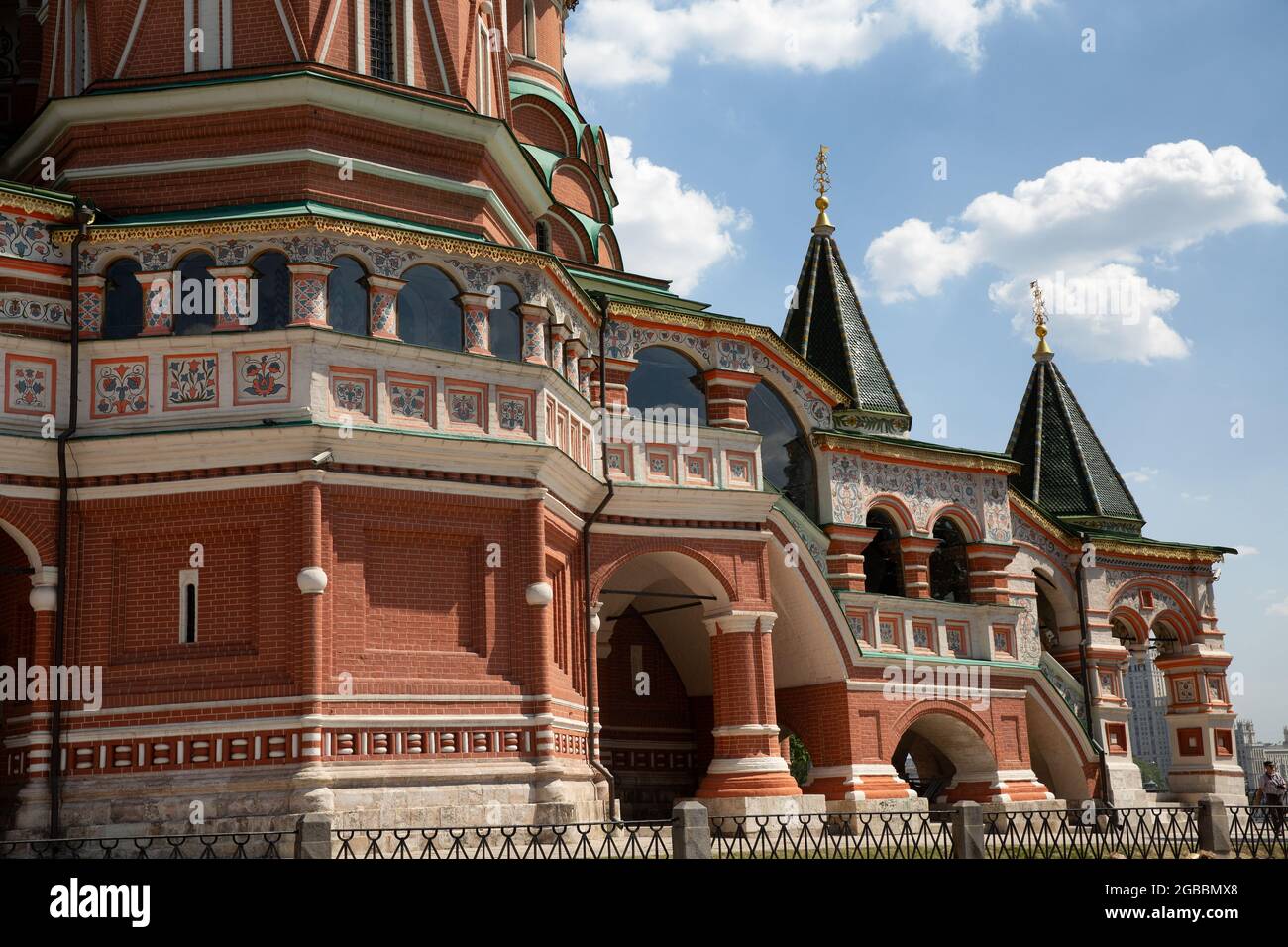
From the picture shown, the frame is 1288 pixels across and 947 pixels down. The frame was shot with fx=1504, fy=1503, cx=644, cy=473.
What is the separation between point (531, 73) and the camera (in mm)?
28188

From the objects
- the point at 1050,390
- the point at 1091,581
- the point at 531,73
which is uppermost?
the point at 531,73

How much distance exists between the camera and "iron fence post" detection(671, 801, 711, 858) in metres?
13.4

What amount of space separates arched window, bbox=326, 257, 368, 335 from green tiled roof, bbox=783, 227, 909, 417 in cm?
1185

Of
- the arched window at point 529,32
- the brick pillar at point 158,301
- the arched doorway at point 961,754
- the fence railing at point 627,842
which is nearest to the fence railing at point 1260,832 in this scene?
the fence railing at point 627,842

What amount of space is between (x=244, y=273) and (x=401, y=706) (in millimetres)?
5512

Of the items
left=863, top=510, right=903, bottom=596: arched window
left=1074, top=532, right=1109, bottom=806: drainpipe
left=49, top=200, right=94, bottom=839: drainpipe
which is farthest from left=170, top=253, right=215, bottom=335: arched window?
left=1074, top=532, right=1109, bottom=806: drainpipe

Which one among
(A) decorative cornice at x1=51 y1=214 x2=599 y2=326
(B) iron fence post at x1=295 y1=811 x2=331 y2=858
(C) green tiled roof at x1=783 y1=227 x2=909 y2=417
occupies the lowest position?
(B) iron fence post at x1=295 y1=811 x2=331 y2=858

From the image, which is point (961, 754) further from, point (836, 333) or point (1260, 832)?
point (1260, 832)

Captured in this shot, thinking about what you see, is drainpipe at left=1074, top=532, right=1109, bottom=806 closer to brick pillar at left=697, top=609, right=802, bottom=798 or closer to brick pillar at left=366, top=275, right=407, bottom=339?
brick pillar at left=697, top=609, right=802, bottom=798

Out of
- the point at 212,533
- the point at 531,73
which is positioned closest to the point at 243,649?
the point at 212,533

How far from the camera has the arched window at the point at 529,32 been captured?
2841cm

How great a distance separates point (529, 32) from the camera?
93.6ft

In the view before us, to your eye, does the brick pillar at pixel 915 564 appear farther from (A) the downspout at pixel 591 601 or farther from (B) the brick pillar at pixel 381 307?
(B) the brick pillar at pixel 381 307

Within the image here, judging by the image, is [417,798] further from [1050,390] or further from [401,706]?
[1050,390]
